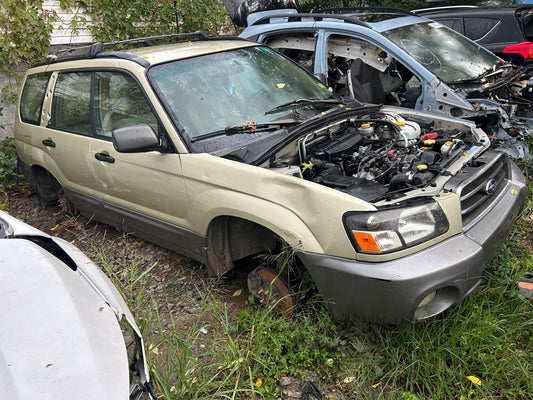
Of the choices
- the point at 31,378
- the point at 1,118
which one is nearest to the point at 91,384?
the point at 31,378

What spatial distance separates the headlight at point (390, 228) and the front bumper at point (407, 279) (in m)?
0.08

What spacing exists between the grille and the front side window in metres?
2.12

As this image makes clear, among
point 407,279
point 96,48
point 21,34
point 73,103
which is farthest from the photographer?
point 21,34

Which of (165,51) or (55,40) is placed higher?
(55,40)

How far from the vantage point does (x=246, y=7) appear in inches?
251

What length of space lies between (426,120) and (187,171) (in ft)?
7.02

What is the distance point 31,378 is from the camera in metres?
1.43

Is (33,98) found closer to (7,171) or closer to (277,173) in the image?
(7,171)

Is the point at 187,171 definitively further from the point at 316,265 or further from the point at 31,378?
the point at 31,378

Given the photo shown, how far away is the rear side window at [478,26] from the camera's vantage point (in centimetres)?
677

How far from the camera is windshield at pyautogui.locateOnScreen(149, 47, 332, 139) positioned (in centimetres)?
322

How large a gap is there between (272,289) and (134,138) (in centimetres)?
137

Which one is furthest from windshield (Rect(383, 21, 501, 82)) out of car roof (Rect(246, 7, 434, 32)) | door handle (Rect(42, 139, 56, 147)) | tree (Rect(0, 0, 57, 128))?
tree (Rect(0, 0, 57, 128))

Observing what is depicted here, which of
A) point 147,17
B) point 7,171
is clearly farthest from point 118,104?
point 147,17
